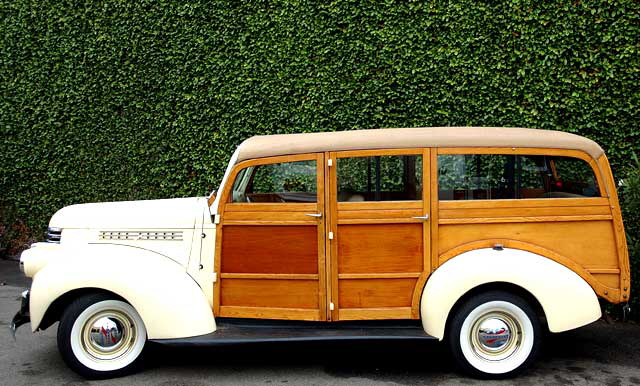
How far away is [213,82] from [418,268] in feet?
13.6

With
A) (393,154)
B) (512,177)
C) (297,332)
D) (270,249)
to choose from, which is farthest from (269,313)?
(512,177)

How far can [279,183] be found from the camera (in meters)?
4.48

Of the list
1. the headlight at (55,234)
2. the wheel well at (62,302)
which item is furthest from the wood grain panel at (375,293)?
the headlight at (55,234)

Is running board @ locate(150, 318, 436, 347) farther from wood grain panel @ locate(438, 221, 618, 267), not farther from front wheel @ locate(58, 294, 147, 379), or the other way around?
wood grain panel @ locate(438, 221, 618, 267)

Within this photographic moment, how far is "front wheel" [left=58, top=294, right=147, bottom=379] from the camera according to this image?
14.0 feet

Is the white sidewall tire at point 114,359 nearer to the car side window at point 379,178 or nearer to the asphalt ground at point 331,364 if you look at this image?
the asphalt ground at point 331,364

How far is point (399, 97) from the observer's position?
6699 mm

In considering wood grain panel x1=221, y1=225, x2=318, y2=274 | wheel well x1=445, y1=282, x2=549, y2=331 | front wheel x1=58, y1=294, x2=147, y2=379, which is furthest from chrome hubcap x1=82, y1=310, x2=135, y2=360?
wheel well x1=445, y1=282, x2=549, y2=331

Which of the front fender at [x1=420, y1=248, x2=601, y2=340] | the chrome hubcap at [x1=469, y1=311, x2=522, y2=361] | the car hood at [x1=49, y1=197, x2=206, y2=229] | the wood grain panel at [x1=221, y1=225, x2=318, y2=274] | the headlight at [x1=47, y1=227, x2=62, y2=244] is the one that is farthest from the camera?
the headlight at [x1=47, y1=227, x2=62, y2=244]

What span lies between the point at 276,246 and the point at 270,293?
0.35 metres

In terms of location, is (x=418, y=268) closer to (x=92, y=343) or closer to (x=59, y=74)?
(x=92, y=343)

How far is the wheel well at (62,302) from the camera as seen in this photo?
4328 mm

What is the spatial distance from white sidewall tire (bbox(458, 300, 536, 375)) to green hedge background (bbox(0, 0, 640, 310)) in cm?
215

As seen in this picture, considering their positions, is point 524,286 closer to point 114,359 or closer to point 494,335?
point 494,335
